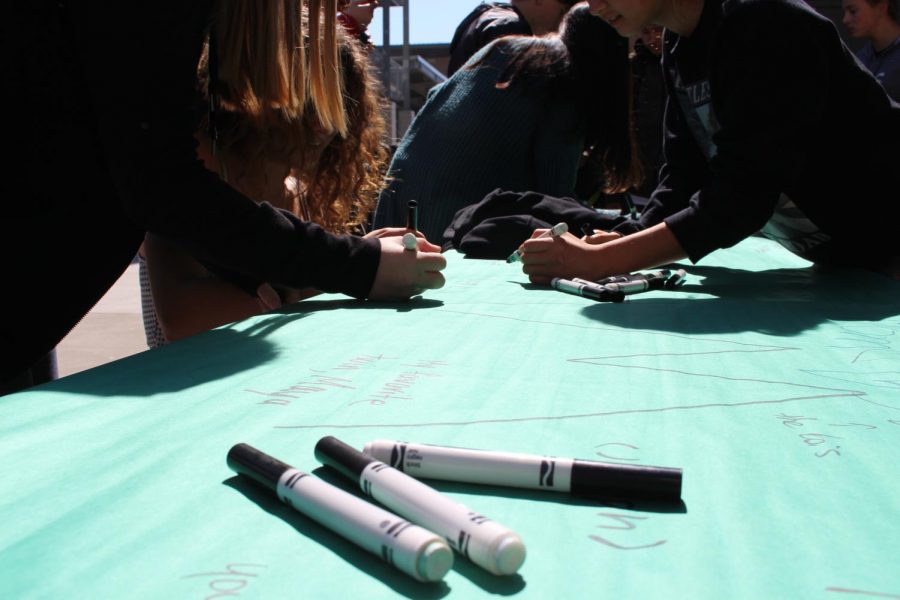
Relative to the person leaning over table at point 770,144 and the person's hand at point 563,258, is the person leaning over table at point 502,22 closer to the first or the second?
the person leaning over table at point 770,144

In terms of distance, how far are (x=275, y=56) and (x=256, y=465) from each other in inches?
28.6

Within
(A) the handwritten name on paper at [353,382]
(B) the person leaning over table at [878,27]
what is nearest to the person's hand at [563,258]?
(A) the handwritten name on paper at [353,382]

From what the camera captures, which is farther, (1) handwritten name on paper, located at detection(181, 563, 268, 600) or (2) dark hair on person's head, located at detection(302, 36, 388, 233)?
(2) dark hair on person's head, located at detection(302, 36, 388, 233)

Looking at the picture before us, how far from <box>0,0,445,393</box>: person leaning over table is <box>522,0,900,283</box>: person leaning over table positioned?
554 mm

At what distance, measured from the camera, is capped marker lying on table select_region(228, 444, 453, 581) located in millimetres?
319

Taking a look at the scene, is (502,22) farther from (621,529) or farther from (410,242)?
(621,529)

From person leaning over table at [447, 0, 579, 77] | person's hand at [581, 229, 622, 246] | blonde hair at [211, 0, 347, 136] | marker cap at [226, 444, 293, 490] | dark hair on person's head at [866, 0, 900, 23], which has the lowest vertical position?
person's hand at [581, 229, 622, 246]

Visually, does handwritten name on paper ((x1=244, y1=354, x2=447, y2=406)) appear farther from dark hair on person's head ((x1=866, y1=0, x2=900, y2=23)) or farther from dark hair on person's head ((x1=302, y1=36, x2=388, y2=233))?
dark hair on person's head ((x1=866, y1=0, x2=900, y2=23))

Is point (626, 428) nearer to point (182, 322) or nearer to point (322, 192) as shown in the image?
point (182, 322)

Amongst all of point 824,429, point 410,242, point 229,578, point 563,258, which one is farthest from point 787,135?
point 229,578

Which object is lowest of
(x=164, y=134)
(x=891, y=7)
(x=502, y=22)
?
(x=164, y=134)

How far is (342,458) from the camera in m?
0.42

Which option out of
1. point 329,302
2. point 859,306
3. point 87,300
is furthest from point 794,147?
point 87,300

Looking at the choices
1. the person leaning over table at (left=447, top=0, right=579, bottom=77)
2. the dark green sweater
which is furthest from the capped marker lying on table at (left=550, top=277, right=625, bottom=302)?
the person leaning over table at (left=447, top=0, right=579, bottom=77)
